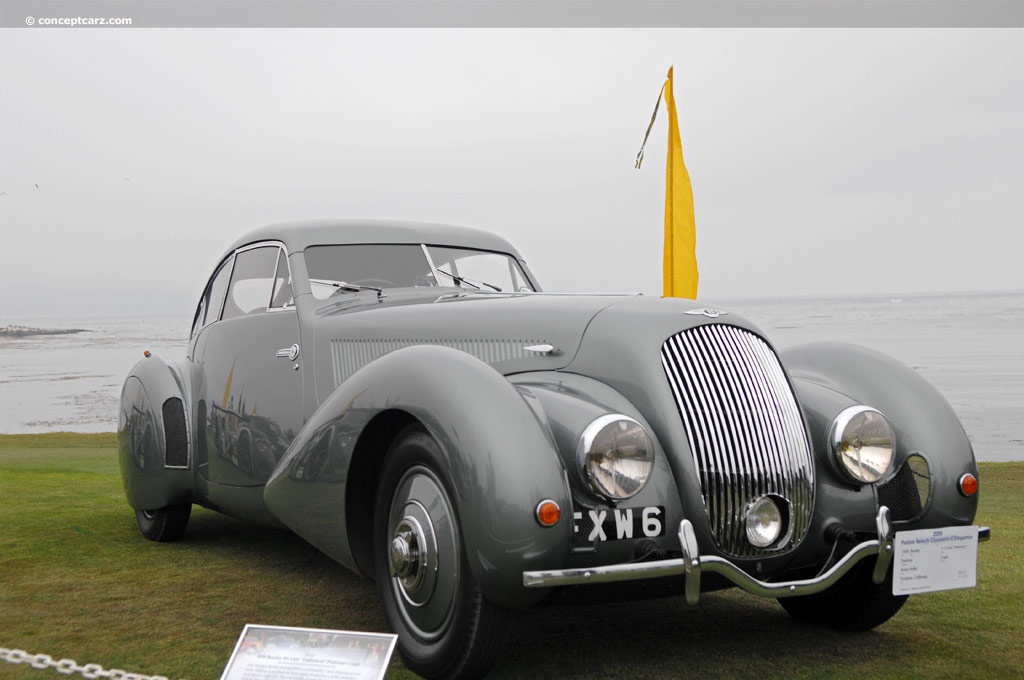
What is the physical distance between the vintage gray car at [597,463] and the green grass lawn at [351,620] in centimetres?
30

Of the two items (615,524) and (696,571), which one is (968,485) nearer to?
(696,571)

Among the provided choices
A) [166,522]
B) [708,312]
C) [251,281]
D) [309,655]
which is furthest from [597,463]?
[166,522]

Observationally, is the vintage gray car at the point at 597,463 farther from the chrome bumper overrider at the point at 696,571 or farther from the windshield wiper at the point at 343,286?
the windshield wiper at the point at 343,286

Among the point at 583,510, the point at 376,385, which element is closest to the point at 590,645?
the point at 583,510

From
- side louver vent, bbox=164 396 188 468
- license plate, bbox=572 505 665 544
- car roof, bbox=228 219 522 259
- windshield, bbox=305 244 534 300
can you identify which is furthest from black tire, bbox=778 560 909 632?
side louver vent, bbox=164 396 188 468

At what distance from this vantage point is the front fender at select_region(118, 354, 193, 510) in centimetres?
541

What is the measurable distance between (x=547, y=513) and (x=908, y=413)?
166 centimetres

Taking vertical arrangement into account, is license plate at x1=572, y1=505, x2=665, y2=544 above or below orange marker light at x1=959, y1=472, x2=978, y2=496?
above

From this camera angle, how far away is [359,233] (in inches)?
200

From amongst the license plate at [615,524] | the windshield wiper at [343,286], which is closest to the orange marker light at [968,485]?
the license plate at [615,524]

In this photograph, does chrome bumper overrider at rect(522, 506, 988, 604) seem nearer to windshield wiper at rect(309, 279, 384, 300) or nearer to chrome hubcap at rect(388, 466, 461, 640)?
chrome hubcap at rect(388, 466, 461, 640)

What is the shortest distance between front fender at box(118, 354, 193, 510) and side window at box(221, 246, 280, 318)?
590 millimetres

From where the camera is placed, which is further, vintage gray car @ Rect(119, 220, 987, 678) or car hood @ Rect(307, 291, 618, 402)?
car hood @ Rect(307, 291, 618, 402)

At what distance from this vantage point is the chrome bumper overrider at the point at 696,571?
2.77 metres
